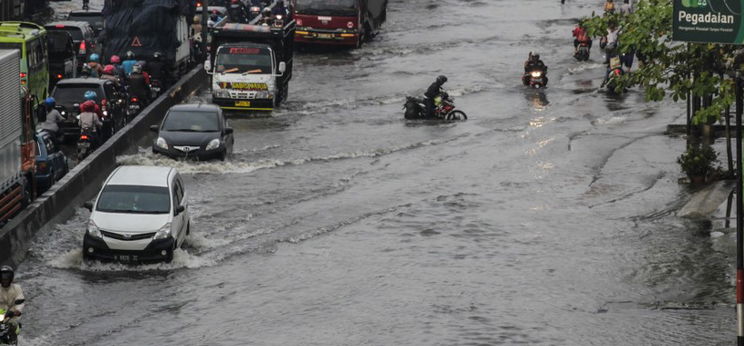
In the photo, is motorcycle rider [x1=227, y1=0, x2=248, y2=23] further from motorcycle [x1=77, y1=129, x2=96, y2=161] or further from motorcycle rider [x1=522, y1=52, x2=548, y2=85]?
motorcycle [x1=77, y1=129, x2=96, y2=161]

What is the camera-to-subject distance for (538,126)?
149 feet

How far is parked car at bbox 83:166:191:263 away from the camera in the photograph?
2628 cm

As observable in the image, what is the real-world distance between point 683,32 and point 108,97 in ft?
61.3

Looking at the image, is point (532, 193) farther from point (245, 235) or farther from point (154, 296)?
point (154, 296)

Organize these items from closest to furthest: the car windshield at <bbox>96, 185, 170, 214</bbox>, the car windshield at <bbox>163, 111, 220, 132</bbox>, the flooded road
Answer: the flooded road < the car windshield at <bbox>96, 185, 170, 214</bbox> < the car windshield at <bbox>163, 111, 220, 132</bbox>

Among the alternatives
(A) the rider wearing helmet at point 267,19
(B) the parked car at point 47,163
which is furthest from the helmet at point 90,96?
(A) the rider wearing helmet at point 267,19

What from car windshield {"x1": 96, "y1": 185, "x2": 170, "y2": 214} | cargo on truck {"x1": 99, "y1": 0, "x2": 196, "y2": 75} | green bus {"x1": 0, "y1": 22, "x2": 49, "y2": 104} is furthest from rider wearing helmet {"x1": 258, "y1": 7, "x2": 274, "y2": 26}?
car windshield {"x1": 96, "y1": 185, "x2": 170, "y2": 214}

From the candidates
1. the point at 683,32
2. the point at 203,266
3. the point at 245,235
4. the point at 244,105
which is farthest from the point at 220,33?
the point at 683,32

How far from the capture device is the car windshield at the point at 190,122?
37.6m

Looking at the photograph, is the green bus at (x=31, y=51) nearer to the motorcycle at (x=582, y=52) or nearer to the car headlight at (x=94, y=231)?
the car headlight at (x=94, y=231)

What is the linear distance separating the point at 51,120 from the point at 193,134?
3.42 m

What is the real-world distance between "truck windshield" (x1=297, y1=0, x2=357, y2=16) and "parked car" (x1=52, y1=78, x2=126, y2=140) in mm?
21721

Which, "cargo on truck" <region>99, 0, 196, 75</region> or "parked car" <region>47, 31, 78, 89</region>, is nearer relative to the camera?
"parked car" <region>47, 31, 78, 89</region>

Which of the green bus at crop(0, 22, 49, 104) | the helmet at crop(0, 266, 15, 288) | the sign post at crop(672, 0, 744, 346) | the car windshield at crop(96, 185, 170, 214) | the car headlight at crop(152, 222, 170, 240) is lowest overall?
the car headlight at crop(152, 222, 170, 240)
